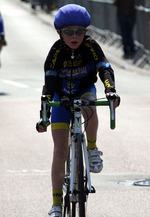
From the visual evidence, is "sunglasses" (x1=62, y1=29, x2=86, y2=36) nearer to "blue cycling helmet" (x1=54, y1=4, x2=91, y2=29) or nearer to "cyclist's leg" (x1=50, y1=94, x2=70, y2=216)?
"blue cycling helmet" (x1=54, y1=4, x2=91, y2=29)

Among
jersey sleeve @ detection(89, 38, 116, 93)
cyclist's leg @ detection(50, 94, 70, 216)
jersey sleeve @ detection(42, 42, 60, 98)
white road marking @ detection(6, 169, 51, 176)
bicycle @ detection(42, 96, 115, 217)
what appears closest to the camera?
bicycle @ detection(42, 96, 115, 217)

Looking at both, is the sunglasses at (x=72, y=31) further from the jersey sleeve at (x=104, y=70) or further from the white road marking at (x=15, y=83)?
the white road marking at (x=15, y=83)

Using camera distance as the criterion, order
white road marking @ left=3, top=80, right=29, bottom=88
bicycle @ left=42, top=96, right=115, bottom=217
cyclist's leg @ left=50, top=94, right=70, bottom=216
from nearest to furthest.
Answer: bicycle @ left=42, top=96, right=115, bottom=217 → cyclist's leg @ left=50, top=94, right=70, bottom=216 → white road marking @ left=3, top=80, right=29, bottom=88

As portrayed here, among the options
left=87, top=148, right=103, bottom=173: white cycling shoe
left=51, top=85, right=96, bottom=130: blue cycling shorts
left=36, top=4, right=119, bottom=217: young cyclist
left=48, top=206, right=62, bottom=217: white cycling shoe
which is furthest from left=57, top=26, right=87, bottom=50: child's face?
left=48, top=206, right=62, bottom=217: white cycling shoe

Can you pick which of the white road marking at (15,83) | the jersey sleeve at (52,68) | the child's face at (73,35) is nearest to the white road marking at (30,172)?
the jersey sleeve at (52,68)

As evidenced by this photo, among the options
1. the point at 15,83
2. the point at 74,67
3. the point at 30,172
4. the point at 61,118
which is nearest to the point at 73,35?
the point at 74,67

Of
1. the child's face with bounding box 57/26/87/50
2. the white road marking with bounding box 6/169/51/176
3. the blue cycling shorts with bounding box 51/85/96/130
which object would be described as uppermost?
the child's face with bounding box 57/26/87/50

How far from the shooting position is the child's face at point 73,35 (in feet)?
18.0

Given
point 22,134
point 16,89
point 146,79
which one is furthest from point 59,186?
point 146,79

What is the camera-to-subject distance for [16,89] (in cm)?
1670

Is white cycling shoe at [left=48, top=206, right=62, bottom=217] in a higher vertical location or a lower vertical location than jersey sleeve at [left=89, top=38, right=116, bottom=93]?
lower

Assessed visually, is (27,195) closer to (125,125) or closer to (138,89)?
(125,125)

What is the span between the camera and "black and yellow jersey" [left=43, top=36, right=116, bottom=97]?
5.56m

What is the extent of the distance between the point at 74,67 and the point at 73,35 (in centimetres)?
29
